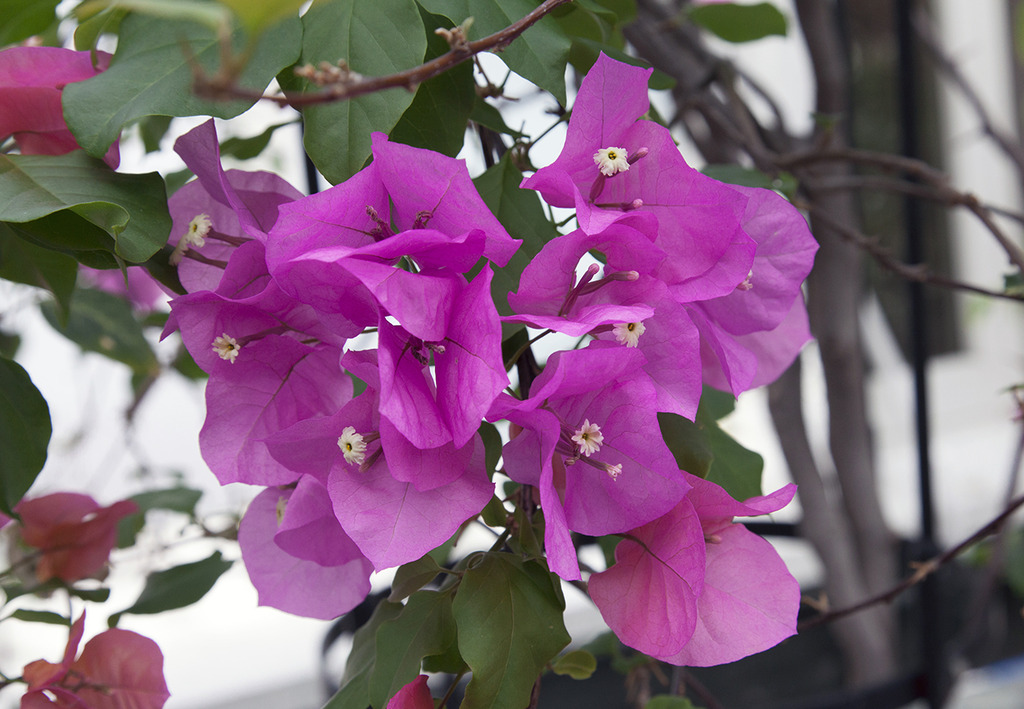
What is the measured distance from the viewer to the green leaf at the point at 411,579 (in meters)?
0.27

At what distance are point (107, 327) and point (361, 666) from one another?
1.10ft

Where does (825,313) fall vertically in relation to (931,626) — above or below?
above

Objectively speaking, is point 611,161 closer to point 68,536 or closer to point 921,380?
point 68,536

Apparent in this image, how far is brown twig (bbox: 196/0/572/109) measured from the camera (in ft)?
0.36

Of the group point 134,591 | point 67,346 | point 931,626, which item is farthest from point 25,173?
point 134,591

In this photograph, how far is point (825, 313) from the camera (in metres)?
0.73

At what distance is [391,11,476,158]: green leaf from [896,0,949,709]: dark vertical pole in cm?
46

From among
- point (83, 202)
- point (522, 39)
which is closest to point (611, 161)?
point (522, 39)

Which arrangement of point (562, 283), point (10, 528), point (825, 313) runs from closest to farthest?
1. point (562, 283)
2. point (10, 528)
3. point (825, 313)

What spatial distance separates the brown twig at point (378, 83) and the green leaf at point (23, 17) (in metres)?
0.15

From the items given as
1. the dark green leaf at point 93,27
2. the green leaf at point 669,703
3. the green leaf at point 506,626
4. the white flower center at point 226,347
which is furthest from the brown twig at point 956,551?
the dark green leaf at point 93,27

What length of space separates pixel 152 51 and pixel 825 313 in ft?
2.07

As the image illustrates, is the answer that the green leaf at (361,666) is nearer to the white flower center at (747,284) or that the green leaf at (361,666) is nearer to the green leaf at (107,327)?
the white flower center at (747,284)

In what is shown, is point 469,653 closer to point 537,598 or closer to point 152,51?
point 537,598
